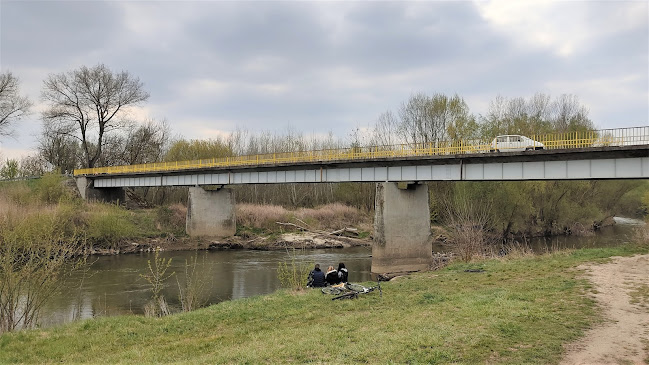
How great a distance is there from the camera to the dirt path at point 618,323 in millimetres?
7883

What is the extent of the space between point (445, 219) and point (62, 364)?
4350 cm

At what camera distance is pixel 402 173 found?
93.9 feet

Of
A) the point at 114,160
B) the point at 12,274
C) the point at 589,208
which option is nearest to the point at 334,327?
the point at 12,274

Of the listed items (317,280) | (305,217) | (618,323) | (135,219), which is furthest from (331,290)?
(135,219)

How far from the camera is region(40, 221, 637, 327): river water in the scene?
1880cm

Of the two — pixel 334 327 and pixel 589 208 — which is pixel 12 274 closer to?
pixel 334 327

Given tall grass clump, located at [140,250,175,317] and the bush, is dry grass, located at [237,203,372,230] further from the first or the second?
tall grass clump, located at [140,250,175,317]

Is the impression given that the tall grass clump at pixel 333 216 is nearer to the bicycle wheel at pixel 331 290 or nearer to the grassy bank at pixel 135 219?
the grassy bank at pixel 135 219

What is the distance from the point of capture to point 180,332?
37.9 feet

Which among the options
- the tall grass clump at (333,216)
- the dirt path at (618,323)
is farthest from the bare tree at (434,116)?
the dirt path at (618,323)

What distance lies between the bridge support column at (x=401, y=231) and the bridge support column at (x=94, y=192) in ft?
115

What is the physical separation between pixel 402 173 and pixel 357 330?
63.7 ft

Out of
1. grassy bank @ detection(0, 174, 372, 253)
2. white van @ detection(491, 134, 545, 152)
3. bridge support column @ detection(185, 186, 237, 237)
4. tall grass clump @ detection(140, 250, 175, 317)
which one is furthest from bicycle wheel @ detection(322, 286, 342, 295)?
bridge support column @ detection(185, 186, 237, 237)

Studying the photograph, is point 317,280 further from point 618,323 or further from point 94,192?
point 94,192
